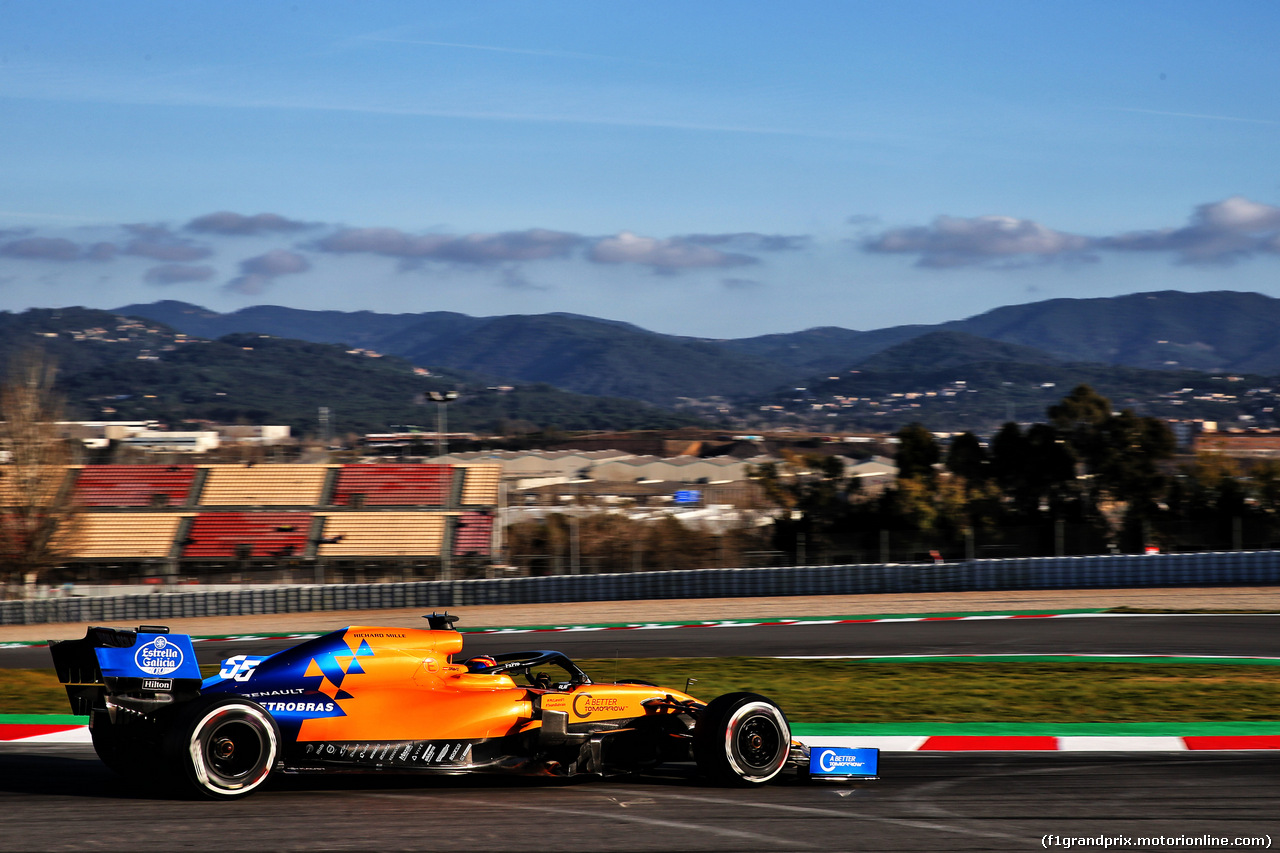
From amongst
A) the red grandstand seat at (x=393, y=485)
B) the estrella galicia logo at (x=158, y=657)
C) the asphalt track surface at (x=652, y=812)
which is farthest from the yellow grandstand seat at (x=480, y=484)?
the estrella galicia logo at (x=158, y=657)

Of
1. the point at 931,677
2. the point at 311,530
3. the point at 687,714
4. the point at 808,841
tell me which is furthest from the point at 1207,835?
the point at 311,530

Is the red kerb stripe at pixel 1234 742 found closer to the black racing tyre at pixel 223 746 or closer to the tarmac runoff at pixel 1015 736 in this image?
the tarmac runoff at pixel 1015 736

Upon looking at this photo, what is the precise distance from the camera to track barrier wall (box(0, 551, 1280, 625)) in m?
26.6

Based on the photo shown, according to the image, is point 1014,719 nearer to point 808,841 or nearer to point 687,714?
point 687,714

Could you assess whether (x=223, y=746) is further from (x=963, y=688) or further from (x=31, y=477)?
(x=31, y=477)

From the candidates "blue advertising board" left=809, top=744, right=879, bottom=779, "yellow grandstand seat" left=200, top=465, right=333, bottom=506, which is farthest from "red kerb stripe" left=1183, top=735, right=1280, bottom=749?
"yellow grandstand seat" left=200, top=465, right=333, bottom=506

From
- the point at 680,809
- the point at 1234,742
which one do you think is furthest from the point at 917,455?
the point at 680,809

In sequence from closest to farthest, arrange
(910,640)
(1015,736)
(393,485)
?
(1015,736) → (910,640) → (393,485)

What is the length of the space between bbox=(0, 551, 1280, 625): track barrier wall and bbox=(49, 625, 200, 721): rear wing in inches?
839

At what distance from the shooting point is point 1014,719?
10844mm

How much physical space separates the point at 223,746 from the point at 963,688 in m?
8.39

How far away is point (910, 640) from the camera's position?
18609 mm

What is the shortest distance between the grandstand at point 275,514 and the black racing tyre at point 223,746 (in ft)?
99.2

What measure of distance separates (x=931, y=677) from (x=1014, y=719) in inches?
121
